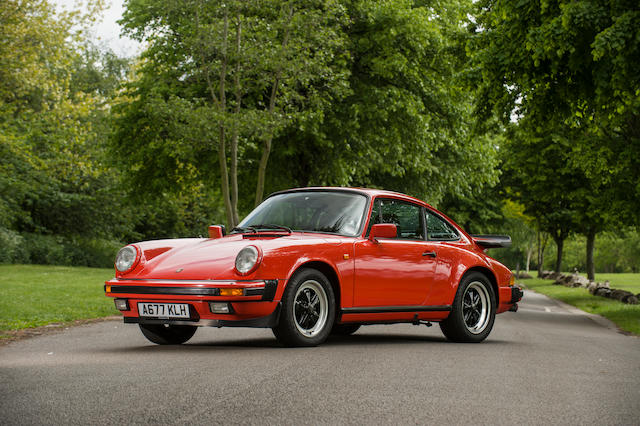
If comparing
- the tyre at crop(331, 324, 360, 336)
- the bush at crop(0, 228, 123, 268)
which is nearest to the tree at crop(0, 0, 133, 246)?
the bush at crop(0, 228, 123, 268)

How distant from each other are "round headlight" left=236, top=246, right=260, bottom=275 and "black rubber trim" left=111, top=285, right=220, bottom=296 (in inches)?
11.4

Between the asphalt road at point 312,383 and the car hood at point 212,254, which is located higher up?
the car hood at point 212,254

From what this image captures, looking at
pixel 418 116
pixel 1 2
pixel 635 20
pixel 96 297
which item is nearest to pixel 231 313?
pixel 635 20

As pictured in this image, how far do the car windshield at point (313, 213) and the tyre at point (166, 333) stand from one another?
1233 mm

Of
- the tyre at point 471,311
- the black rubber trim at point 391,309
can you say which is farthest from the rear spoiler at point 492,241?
the black rubber trim at point 391,309

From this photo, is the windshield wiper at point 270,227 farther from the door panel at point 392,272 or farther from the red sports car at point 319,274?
the door panel at point 392,272

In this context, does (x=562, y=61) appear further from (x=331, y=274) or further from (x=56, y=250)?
(x=56, y=250)

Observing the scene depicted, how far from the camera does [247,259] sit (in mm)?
7629

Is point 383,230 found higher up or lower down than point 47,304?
higher up

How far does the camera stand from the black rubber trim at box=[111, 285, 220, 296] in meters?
7.55

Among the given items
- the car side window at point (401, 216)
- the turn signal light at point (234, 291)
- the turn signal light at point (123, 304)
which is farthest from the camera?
the car side window at point (401, 216)

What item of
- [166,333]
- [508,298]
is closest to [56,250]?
[166,333]

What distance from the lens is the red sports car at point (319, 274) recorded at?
763 centimetres

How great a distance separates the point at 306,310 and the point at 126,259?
1.88 meters
